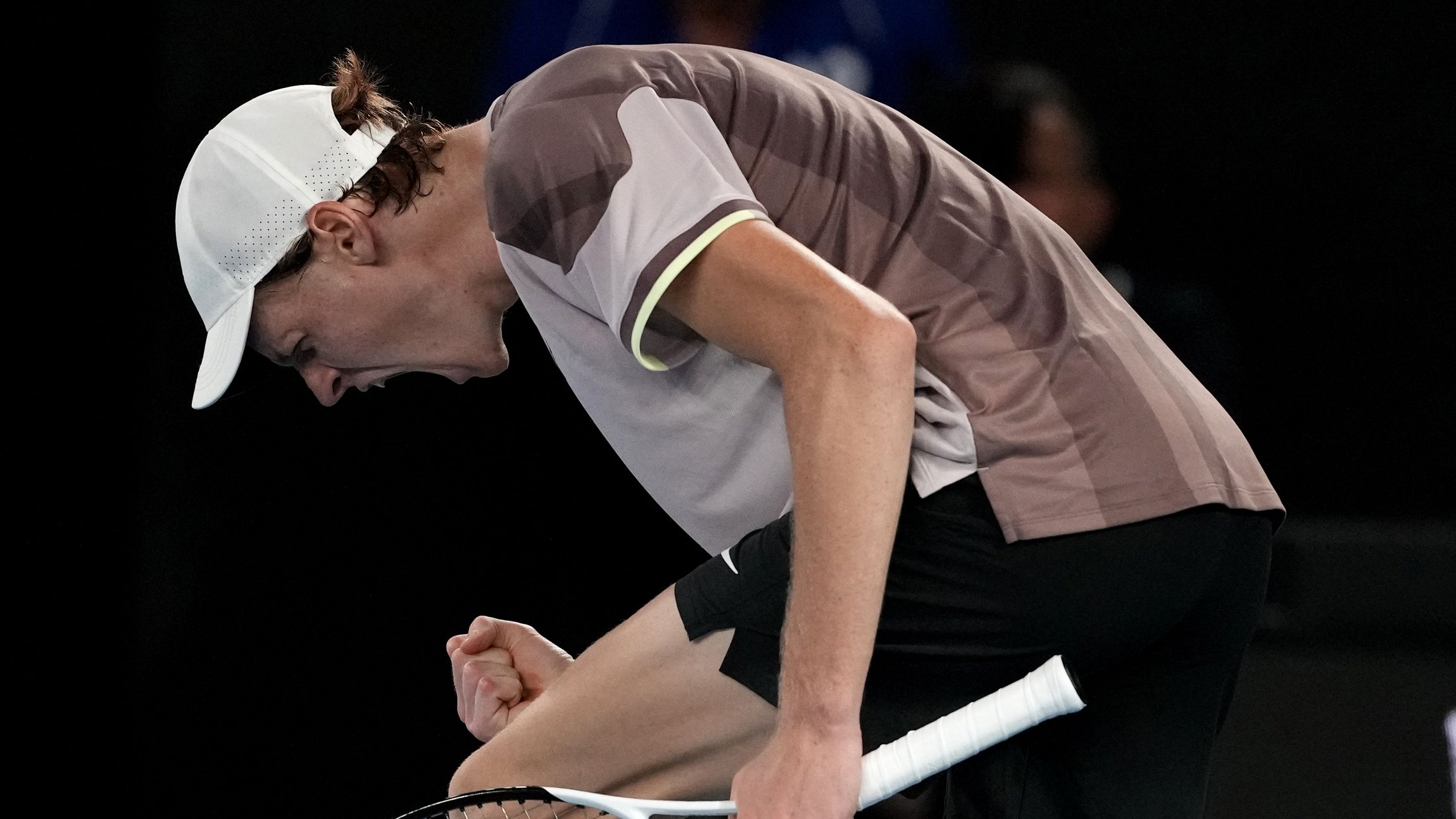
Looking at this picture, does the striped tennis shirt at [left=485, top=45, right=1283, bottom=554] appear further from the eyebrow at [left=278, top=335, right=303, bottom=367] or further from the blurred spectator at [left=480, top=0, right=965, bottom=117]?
the blurred spectator at [left=480, top=0, right=965, bottom=117]

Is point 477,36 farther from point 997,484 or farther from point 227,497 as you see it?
point 997,484

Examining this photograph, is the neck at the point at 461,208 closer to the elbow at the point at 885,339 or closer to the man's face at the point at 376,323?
the man's face at the point at 376,323

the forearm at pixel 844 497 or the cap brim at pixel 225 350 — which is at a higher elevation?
the forearm at pixel 844 497

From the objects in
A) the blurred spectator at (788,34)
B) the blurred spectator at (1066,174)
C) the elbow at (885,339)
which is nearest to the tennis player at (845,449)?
the elbow at (885,339)

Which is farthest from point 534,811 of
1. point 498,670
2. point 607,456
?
point 607,456

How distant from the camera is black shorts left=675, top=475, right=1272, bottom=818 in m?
0.93

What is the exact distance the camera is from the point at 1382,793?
208 cm

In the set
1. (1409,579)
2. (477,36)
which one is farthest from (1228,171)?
(477,36)

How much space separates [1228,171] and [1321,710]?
31.4 inches

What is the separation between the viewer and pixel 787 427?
863 mm

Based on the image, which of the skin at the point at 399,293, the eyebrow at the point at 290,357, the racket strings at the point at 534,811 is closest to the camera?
the racket strings at the point at 534,811

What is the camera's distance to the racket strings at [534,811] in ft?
3.52

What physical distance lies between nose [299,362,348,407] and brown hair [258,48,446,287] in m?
0.12

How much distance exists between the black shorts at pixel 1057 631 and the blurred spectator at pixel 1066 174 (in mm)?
1071
